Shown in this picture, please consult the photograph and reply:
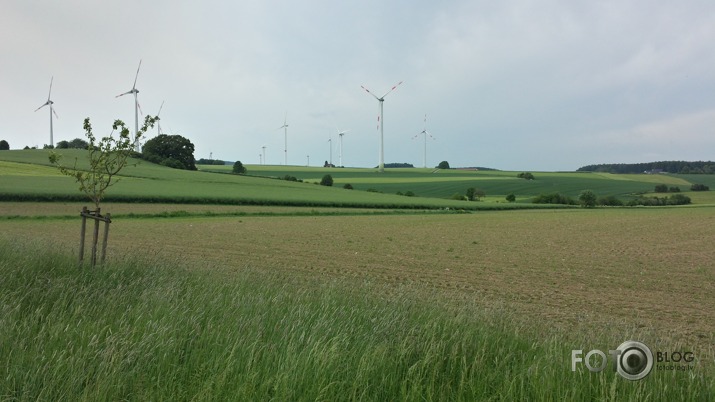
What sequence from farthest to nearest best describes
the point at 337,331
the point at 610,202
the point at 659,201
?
the point at 610,202 < the point at 659,201 < the point at 337,331

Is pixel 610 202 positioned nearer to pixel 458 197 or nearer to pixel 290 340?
pixel 458 197

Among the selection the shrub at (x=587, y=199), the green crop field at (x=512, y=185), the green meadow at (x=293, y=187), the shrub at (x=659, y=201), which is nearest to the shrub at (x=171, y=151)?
the green meadow at (x=293, y=187)

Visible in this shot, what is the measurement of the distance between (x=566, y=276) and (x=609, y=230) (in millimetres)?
23115

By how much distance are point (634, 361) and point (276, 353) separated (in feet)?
11.6

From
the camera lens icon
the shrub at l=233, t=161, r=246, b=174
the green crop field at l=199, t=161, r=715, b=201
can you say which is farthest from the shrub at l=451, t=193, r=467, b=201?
the camera lens icon

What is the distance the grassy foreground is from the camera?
4680 millimetres

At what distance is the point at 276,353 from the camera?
209 inches

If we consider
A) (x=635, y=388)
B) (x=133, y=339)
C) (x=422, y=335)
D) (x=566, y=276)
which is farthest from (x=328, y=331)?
(x=566, y=276)

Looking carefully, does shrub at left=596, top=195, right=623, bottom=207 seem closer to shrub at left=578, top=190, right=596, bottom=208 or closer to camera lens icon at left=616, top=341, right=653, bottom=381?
shrub at left=578, top=190, right=596, bottom=208

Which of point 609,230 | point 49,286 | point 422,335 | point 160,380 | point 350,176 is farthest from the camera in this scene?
point 350,176

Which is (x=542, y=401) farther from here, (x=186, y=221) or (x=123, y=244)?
(x=186, y=221)

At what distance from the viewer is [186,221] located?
132 feet

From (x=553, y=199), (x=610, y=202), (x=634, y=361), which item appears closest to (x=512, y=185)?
(x=553, y=199)

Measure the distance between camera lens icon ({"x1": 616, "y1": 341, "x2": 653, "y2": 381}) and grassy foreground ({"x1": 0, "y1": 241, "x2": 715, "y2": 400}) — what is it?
0.12 m
